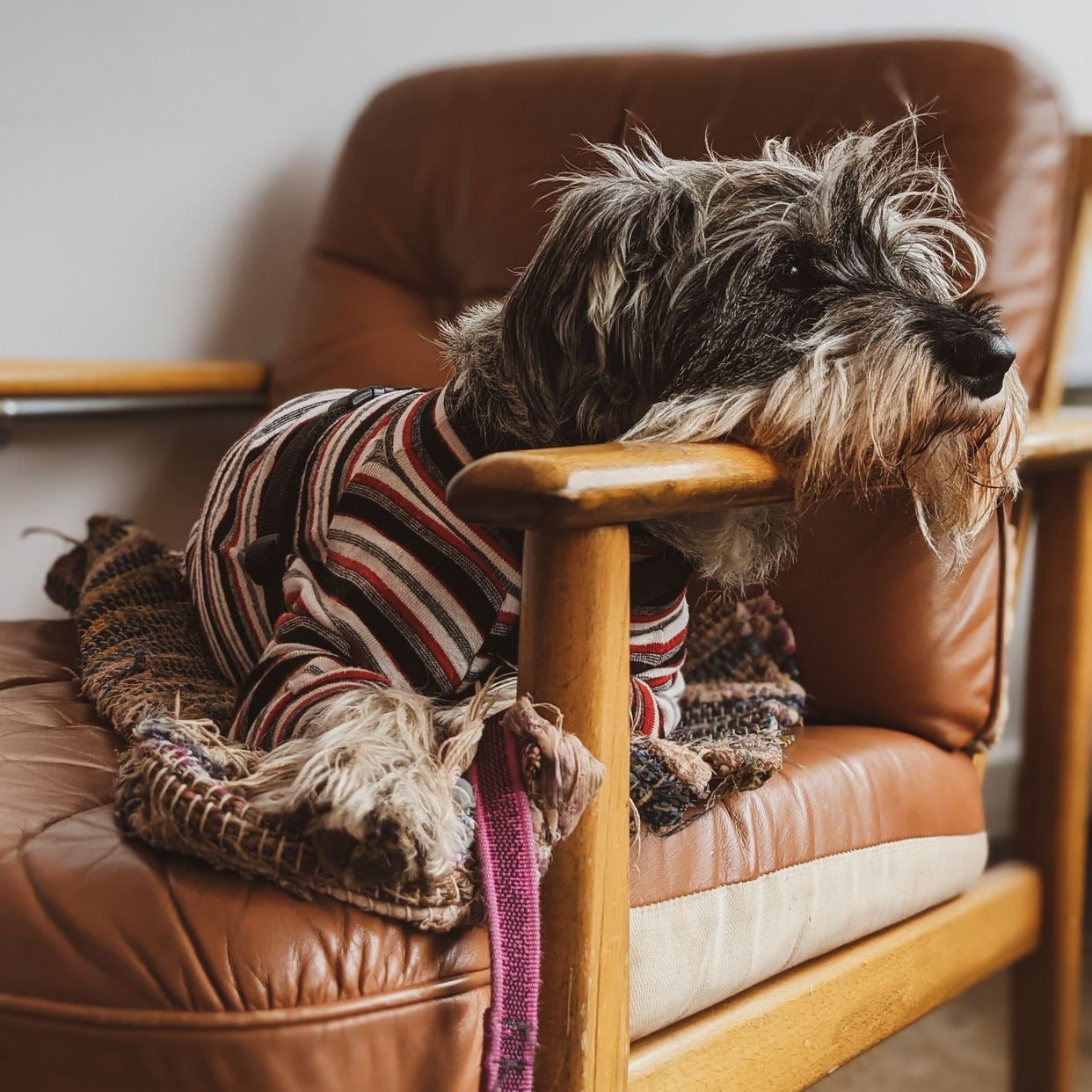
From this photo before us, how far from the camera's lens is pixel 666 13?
6.97 ft

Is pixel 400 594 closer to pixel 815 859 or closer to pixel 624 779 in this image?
pixel 624 779

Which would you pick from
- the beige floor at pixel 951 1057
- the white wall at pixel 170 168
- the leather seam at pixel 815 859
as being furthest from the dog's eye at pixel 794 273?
the beige floor at pixel 951 1057

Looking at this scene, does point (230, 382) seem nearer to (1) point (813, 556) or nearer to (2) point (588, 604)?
(1) point (813, 556)

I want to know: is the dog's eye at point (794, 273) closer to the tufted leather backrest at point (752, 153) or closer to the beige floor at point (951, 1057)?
the tufted leather backrest at point (752, 153)

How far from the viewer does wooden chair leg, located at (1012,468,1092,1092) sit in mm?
1515

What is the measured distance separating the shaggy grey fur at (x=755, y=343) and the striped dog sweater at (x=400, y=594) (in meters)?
0.07

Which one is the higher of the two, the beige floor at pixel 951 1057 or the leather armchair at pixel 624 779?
the leather armchair at pixel 624 779

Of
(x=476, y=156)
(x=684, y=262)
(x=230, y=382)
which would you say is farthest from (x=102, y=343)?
(x=684, y=262)

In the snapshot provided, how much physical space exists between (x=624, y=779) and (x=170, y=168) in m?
1.43

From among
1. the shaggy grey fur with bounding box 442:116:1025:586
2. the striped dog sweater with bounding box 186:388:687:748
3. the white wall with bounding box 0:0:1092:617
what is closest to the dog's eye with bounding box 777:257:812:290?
the shaggy grey fur with bounding box 442:116:1025:586

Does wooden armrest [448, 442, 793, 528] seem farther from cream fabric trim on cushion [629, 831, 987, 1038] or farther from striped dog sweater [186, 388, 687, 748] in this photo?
cream fabric trim on cushion [629, 831, 987, 1038]

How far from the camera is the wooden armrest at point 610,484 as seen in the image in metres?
0.74

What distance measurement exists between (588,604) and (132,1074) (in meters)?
0.39

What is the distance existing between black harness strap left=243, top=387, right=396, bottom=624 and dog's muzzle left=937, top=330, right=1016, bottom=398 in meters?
0.57
